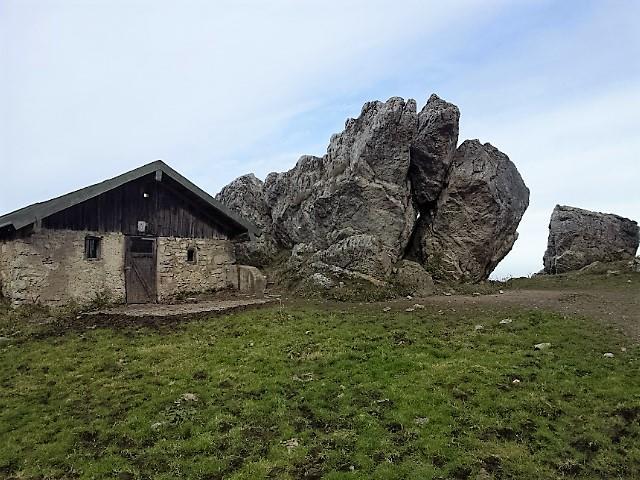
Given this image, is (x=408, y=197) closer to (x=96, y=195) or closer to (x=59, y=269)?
(x=96, y=195)

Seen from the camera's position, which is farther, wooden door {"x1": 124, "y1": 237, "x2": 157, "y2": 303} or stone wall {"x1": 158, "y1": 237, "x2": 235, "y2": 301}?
stone wall {"x1": 158, "y1": 237, "x2": 235, "y2": 301}

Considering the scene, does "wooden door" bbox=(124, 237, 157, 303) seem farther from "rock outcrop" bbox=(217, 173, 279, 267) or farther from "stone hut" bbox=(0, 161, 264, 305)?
"rock outcrop" bbox=(217, 173, 279, 267)

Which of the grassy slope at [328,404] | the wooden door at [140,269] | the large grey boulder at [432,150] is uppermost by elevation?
the large grey boulder at [432,150]

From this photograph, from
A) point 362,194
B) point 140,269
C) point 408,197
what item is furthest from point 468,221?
point 140,269

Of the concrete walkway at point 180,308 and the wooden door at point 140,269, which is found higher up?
the wooden door at point 140,269

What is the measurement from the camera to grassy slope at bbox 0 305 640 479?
8867 millimetres

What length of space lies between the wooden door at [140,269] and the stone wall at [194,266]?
1.10 ft

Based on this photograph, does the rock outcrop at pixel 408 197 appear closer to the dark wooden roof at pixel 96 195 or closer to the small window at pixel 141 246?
the dark wooden roof at pixel 96 195

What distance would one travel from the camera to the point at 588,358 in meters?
13.1

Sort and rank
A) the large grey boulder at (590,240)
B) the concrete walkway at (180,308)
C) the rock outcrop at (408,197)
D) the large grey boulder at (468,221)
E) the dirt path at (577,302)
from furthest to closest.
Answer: the large grey boulder at (590,240) → the large grey boulder at (468,221) → the rock outcrop at (408,197) → the concrete walkway at (180,308) → the dirt path at (577,302)

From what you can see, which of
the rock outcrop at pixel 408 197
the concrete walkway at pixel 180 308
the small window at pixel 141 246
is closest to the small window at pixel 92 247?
the small window at pixel 141 246

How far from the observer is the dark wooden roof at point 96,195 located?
18911 mm

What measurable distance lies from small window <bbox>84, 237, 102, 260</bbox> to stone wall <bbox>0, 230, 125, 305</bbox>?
0.19 meters

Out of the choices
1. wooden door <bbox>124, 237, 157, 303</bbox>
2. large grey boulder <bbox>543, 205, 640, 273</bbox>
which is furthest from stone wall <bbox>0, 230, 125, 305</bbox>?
large grey boulder <bbox>543, 205, 640, 273</bbox>
